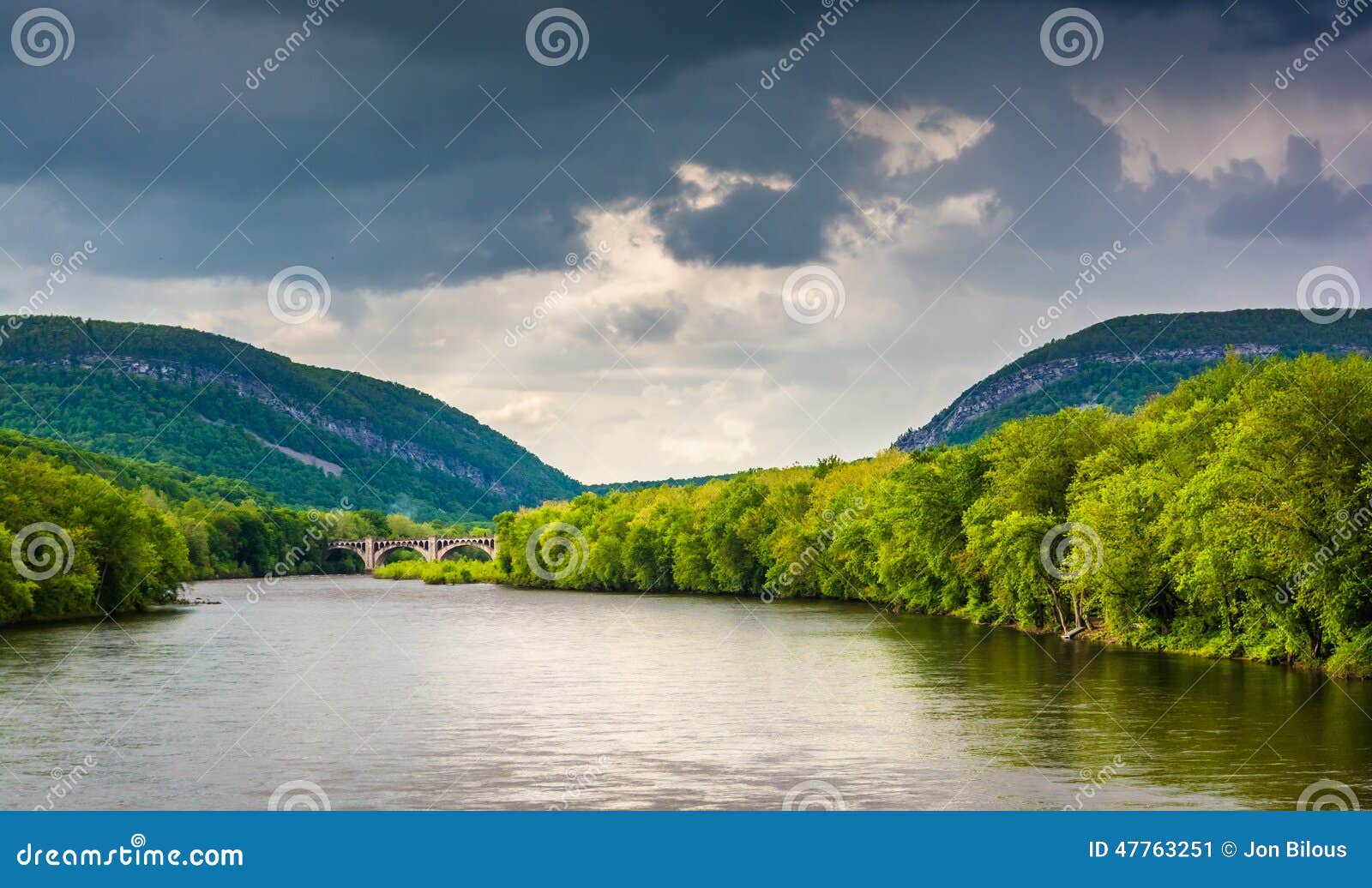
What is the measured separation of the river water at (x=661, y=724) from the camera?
94.8 ft

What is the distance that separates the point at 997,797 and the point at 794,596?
89.9m

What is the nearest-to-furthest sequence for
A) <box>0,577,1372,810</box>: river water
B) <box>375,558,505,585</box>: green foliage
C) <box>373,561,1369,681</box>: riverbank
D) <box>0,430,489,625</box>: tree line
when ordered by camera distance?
<box>0,577,1372,810</box>: river water < <box>373,561,1369,681</box>: riverbank < <box>0,430,489,625</box>: tree line < <box>375,558,505,585</box>: green foliage

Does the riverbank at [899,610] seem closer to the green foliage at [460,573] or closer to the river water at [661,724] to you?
the green foliage at [460,573]

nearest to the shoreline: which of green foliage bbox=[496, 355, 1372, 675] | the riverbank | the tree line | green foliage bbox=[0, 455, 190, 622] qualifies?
the riverbank

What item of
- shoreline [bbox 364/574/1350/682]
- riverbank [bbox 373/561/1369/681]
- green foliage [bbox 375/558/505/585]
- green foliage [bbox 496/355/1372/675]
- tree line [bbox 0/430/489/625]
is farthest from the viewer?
green foliage [bbox 375/558/505/585]

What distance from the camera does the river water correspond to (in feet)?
94.8

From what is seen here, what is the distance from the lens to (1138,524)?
58438mm

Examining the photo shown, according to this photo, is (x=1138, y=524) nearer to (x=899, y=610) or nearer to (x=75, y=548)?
(x=899, y=610)

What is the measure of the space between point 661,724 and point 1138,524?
2797 centimetres

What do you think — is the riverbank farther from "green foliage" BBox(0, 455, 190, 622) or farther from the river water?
"green foliage" BBox(0, 455, 190, 622)

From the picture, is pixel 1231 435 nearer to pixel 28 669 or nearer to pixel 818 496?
pixel 28 669

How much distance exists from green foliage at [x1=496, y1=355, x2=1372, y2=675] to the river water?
2.60 meters

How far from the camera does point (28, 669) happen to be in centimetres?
5312

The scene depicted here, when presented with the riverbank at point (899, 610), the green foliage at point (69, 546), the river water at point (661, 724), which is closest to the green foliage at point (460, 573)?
the riverbank at point (899, 610)
